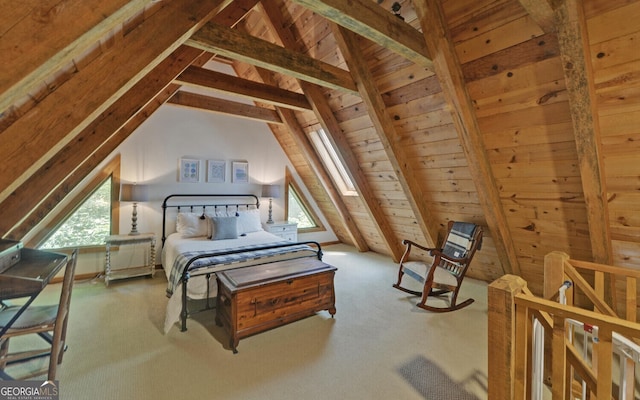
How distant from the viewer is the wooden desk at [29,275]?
1.41 meters

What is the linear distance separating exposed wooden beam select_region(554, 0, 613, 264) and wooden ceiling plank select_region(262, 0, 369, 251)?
2.68m

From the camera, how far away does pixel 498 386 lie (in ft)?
3.88

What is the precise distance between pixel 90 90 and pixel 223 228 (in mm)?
2639

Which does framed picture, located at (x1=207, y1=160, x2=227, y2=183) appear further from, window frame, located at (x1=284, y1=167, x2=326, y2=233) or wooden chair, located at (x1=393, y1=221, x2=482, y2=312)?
wooden chair, located at (x1=393, y1=221, x2=482, y2=312)

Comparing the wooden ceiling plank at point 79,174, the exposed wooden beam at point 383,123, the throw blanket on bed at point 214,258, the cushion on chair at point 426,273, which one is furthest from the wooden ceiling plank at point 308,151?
the cushion on chair at point 426,273

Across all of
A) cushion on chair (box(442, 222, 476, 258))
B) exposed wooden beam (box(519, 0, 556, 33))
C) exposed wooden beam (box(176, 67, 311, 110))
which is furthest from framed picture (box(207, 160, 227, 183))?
exposed wooden beam (box(519, 0, 556, 33))

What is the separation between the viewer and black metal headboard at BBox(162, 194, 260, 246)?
4.26 meters

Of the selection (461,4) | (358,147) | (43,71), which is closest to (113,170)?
(358,147)

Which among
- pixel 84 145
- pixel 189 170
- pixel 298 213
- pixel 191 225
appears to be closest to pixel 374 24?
pixel 84 145

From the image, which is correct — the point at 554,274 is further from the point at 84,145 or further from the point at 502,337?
the point at 84,145

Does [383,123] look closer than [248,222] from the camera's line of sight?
Yes

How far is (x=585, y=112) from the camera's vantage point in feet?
5.78

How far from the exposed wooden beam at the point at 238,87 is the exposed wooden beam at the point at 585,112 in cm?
247

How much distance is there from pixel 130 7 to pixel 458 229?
3.45 meters
